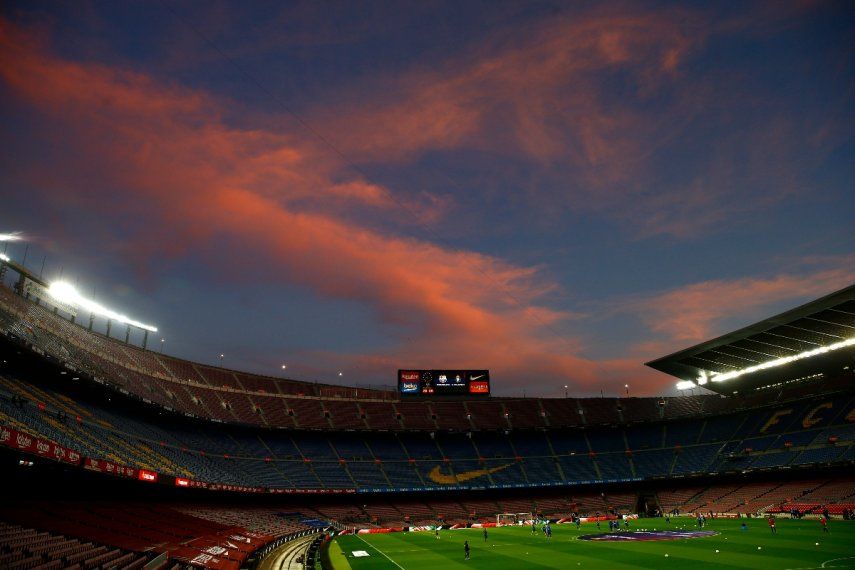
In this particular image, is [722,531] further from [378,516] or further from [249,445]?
[249,445]

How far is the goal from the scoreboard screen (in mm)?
21037

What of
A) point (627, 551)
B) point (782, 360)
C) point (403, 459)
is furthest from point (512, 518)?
point (782, 360)

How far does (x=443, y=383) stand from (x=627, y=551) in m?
52.2

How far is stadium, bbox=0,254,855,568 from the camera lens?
31.5 meters

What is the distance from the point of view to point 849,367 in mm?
62281

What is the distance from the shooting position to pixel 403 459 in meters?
78.3

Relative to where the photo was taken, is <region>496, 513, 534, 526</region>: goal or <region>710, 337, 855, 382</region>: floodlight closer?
<region>710, 337, 855, 382</region>: floodlight

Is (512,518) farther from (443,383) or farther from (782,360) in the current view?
(782,360)

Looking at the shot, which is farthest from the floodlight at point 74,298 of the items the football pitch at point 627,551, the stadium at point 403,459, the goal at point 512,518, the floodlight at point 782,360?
the floodlight at point 782,360

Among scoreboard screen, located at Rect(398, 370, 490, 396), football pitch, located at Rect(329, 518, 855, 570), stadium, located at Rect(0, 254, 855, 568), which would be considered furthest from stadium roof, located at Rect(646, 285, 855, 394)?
scoreboard screen, located at Rect(398, 370, 490, 396)

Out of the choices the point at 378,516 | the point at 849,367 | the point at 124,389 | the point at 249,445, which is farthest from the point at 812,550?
the point at 249,445

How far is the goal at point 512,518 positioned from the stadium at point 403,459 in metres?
2.55

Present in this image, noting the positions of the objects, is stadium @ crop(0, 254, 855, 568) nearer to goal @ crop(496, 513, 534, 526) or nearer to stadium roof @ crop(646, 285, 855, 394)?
stadium roof @ crop(646, 285, 855, 394)

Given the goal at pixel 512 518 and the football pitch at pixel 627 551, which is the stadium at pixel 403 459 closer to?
the football pitch at pixel 627 551
